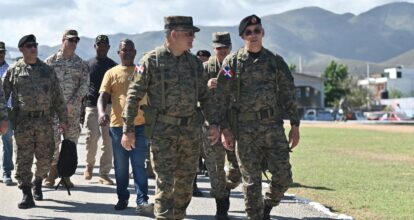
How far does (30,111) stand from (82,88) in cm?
181

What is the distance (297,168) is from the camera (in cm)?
1315

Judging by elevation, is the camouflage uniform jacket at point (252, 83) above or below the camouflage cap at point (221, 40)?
below

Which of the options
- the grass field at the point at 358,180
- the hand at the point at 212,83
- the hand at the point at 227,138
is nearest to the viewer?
the hand at the point at 227,138

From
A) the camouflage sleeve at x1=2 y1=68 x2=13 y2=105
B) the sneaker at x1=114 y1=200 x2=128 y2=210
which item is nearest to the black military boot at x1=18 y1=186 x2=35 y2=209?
the sneaker at x1=114 y1=200 x2=128 y2=210

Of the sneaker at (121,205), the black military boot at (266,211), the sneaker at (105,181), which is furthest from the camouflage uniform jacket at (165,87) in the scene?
the sneaker at (105,181)

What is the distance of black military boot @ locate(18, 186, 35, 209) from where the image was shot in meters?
7.58

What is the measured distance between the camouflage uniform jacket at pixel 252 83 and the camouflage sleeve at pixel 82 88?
366 cm

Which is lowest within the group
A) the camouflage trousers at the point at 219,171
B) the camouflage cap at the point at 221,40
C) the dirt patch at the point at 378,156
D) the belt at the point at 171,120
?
the dirt patch at the point at 378,156

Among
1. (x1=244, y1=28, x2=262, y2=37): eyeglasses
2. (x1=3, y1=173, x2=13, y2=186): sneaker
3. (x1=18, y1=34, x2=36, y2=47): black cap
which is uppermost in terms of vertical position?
(x1=18, y1=34, x2=36, y2=47): black cap

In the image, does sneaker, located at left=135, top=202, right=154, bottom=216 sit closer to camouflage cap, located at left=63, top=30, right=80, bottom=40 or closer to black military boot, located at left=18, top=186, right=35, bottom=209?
black military boot, located at left=18, top=186, right=35, bottom=209

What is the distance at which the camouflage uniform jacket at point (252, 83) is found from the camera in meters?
6.26

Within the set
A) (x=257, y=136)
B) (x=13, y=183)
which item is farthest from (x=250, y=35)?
(x=13, y=183)

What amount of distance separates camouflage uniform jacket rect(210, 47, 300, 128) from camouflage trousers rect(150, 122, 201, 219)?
0.55m

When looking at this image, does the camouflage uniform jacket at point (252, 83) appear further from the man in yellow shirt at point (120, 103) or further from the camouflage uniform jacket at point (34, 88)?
the camouflage uniform jacket at point (34, 88)
